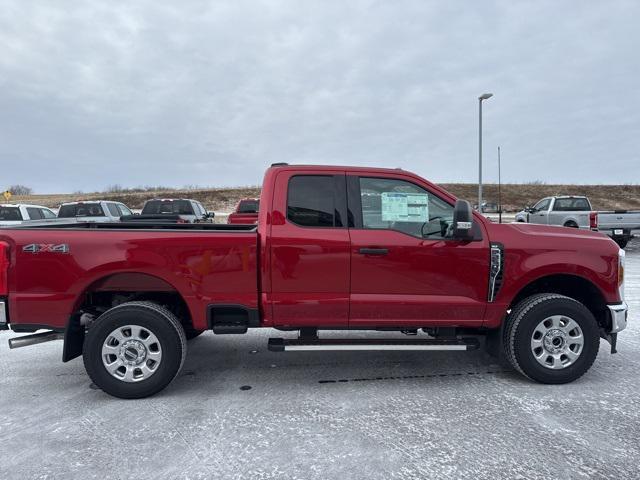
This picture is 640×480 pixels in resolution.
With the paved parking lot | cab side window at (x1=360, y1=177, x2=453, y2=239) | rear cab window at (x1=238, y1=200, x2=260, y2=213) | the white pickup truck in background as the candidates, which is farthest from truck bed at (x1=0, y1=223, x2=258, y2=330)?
the white pickup truck in background

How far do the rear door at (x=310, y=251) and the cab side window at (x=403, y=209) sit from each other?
0.24 metres

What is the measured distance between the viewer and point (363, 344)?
4039 mm

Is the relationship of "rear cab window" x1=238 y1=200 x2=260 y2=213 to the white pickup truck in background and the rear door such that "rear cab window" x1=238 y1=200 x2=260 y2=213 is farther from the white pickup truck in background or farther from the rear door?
the white pickup truck in background

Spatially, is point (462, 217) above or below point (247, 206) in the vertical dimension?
below

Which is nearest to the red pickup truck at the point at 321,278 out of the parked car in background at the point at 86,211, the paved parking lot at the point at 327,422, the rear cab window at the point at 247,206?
the paved parking lot at the point at 327,422

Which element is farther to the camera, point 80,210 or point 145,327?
point 80,210

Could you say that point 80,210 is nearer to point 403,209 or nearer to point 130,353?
point 130,353

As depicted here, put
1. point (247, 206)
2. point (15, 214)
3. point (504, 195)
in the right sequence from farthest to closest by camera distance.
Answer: point (504, 195), point (247, 206), point (15, 214)

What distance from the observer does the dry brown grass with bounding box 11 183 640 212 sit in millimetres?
51812

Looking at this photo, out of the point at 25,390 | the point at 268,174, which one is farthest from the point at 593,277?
the point at 25,390

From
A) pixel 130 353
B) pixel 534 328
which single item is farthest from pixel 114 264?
pixel 534 328

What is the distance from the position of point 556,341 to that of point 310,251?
2395 millimetres

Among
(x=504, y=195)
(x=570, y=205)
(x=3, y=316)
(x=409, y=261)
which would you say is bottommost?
(x=3, y=316)

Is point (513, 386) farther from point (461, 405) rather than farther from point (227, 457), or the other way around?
point (227, 457)
